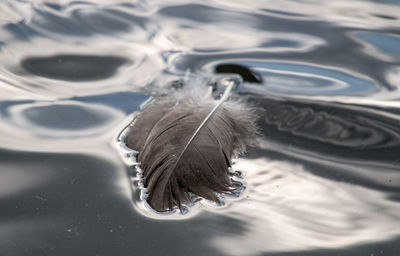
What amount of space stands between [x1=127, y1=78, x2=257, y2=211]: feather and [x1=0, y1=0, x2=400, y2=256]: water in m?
0.07

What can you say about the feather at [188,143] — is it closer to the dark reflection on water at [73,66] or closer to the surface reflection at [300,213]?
the surface reflection at [300,213]

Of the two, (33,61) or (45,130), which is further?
(33,61)

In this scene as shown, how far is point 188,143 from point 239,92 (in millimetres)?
660

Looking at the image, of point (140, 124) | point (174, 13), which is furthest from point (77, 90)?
point (174, 13)

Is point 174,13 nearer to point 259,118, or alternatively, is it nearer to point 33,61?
point 33,61

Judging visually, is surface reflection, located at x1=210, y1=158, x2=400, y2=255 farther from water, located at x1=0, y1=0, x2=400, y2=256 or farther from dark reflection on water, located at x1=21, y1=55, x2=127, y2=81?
dark reflection on water, located at x1=21, y1=55, x2=127, y2=81

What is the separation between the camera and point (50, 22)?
8.34 feet

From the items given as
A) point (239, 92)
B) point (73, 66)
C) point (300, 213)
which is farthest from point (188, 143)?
point (73, 66)

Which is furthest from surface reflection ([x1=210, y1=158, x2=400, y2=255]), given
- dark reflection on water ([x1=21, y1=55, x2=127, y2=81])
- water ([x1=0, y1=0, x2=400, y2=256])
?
dark reflection on water ([x1=21, y1=55, x2=127, y2=81])

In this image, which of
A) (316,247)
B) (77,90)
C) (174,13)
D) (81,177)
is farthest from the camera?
(174,13)

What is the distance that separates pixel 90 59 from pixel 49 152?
2.68ft

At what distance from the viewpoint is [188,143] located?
1577mm

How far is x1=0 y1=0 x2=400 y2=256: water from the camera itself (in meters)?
1.36

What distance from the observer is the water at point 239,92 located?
53.5 inches
